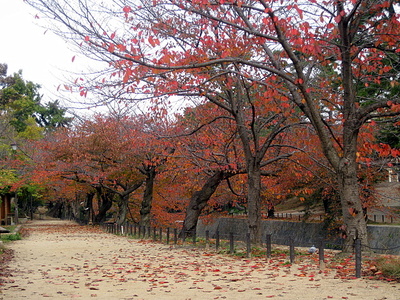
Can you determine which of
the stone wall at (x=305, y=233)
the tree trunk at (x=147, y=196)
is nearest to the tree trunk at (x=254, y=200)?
the stone wall at (x=305, y=233)

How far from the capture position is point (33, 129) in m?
53.3

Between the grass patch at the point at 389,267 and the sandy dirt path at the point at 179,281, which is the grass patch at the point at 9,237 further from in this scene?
the grass patch at the point at 389,267

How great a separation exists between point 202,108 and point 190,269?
Result: 772 centimetres

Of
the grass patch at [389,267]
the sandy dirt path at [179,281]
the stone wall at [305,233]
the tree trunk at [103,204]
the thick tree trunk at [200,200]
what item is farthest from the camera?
the tree trunk at [103,204]

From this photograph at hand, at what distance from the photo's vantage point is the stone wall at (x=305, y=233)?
65.2 ft

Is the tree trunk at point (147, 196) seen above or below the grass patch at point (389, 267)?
above

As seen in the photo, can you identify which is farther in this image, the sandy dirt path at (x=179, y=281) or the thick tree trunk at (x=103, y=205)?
the thick tree trunk at (x=103, y=205)

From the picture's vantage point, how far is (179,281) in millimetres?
9789

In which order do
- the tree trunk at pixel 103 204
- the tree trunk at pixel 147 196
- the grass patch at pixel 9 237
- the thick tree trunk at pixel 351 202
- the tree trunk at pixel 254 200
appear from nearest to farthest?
1. the thick tree trunk at pixel 351 202
2. the tree trunk at pixel 254 200
3. the grass patch at pixel 9 237
4. the tree trunk at pixel 147 196
5. the tree trunk at pixel 103 204

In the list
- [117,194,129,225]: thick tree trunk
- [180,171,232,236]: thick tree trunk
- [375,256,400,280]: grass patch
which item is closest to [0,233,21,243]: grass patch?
[117,194,129,225]: thick tree trunk

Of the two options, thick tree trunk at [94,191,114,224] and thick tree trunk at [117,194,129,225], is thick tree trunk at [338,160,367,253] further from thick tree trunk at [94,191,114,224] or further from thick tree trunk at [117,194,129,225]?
thick tree trunk at [94,191,114,224]

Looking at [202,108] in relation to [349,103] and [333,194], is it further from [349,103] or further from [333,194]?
[333,194]

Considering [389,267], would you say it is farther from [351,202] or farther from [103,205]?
[103,205]

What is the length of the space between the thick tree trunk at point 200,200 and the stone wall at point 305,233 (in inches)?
46.6
